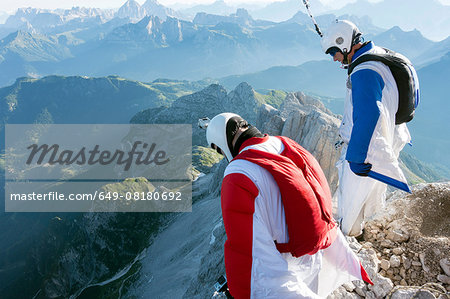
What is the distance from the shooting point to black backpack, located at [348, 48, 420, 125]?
644cm

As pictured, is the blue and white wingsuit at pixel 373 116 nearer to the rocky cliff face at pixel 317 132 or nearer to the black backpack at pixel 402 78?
the black backpack at pixel 402 78

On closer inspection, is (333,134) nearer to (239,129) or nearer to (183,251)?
(239,129)

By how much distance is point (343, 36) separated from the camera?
725 cm

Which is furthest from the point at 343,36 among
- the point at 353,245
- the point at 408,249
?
the point at 408,249

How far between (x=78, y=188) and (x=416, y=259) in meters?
134

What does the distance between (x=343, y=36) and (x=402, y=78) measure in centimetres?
190

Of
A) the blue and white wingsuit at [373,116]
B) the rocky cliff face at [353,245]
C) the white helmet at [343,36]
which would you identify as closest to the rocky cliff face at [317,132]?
the rocky cliff face at [353,245]

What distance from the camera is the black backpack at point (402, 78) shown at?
644 cm

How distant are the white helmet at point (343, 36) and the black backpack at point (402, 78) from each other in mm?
754

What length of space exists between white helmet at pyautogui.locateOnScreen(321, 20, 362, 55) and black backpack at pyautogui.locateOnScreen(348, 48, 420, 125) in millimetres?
754

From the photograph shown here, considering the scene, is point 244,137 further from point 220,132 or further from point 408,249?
point 408,249

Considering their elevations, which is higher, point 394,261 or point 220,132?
point 220,132

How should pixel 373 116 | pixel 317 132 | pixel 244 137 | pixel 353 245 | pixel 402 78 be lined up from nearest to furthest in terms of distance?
1. pixel 244 137
2. pixel 373 116
3. pixel 402 78
4. pixel 353 245
5. pixel 317 132

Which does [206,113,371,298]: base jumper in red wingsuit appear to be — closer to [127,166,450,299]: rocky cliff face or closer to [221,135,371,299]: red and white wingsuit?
[221,135,371,299]: red and white wingsuit
